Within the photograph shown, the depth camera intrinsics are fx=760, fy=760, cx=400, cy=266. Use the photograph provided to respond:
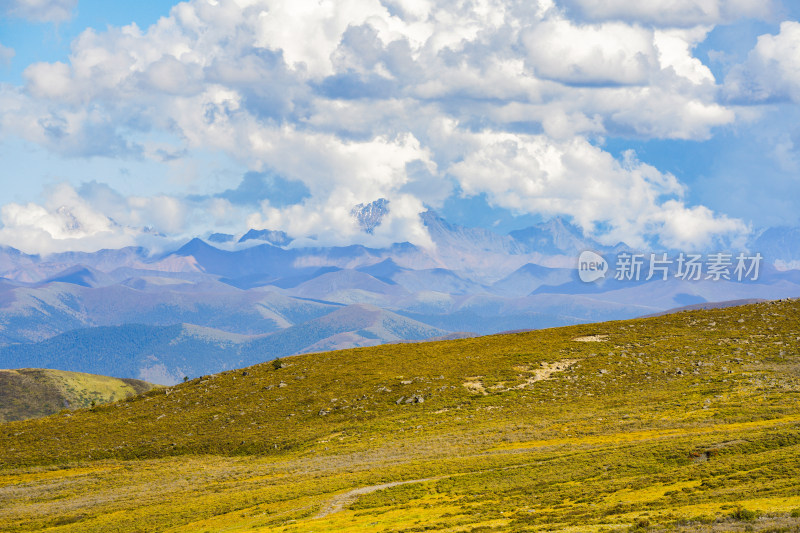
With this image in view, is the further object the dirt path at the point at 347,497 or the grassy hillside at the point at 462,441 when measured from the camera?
the dirt path at the point at 347,497

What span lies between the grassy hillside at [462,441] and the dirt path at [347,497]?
10.1 inches

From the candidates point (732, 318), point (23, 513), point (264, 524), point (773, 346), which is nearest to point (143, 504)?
point (23, 513)

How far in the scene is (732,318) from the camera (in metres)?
114

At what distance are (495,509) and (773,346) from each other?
65982 mm

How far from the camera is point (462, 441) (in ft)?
254

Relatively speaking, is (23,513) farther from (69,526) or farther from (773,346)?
(773,346)

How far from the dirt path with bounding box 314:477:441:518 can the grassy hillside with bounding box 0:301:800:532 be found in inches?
10.1

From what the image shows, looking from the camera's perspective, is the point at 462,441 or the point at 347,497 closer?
the point at 347,497

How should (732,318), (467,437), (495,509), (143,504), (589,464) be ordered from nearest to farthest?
(495,509)
(589,464)
(143,504)
(467,437)
(732,318)

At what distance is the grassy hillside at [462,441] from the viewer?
48.7 metres

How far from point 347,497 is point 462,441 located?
2062 centimetres

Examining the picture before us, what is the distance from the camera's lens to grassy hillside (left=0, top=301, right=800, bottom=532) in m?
48.7

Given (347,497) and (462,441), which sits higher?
(462,441)

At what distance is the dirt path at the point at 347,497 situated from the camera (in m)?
56.6
